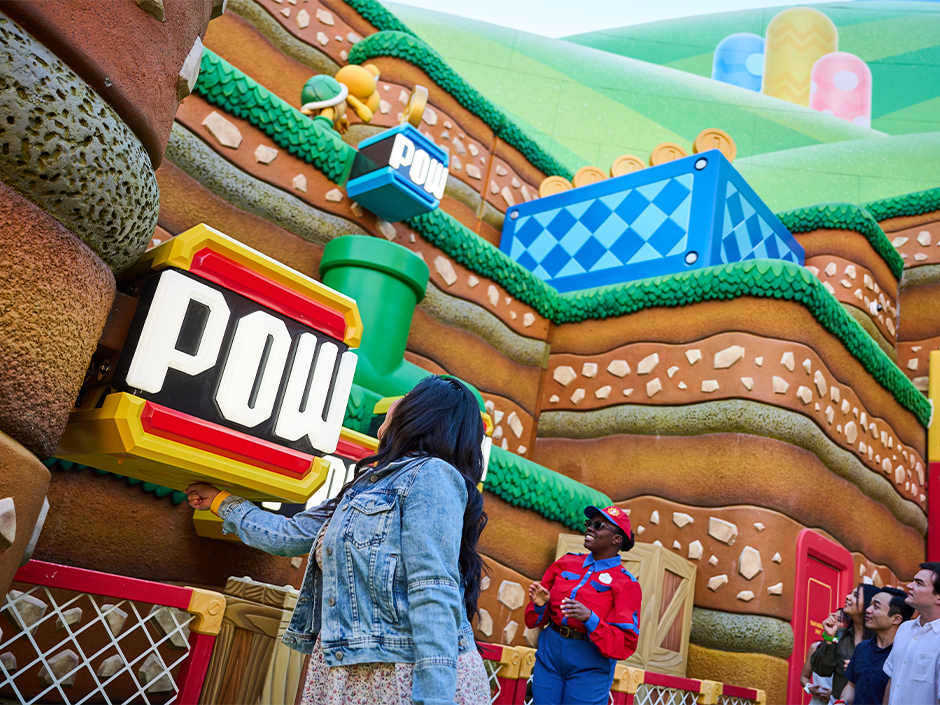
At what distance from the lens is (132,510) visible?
3.40 metres

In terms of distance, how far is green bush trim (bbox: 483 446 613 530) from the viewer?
17.5 ft

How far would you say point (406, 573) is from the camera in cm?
156

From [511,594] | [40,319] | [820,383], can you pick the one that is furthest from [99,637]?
[820,383]

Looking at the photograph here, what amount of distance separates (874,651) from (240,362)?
3.74 metres

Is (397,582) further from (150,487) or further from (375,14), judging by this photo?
(375,14)

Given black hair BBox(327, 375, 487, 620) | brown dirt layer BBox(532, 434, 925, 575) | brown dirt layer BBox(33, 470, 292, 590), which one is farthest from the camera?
brown dirt layer BBox(532, 434, 925, 575)

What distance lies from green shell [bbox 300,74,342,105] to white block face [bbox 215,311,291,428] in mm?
4175

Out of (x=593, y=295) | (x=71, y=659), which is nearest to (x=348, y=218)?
(x=593, y=295)

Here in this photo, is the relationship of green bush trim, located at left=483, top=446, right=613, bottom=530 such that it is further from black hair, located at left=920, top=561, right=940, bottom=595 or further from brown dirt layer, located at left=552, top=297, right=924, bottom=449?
black hair, located at left=920, top=561, right=940, bottom=595

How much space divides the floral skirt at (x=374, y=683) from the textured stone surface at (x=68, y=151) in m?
1.06

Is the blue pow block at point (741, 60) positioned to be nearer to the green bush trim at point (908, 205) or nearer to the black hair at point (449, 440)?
the green bush trim at point (908, 205)

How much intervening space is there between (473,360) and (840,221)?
15.2 ft

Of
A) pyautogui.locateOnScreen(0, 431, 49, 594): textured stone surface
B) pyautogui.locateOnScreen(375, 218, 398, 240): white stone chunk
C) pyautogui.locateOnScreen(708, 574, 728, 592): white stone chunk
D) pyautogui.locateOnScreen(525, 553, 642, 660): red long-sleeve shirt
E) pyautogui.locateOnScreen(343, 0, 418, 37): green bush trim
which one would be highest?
pyautogui.locateOnScreen(343, 0, 418, 37): green bush trim

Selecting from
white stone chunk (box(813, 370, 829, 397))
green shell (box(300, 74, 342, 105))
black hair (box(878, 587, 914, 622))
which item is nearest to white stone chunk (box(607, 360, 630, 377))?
white stone chunk (box(813, 370, 829, 397))
